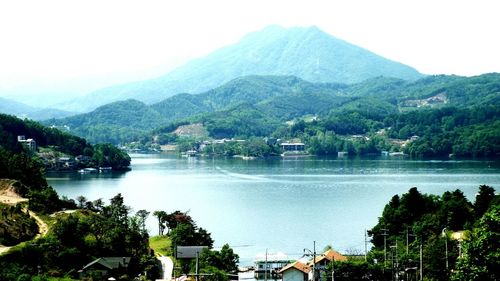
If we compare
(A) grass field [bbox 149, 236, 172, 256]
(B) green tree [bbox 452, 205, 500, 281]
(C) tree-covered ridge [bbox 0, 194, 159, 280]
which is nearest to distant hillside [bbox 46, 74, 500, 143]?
(A) grass field [bbox 149, 236, 172, 256]

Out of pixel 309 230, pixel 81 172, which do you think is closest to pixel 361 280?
pixel 309 230

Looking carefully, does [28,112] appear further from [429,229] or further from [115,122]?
[429,229]

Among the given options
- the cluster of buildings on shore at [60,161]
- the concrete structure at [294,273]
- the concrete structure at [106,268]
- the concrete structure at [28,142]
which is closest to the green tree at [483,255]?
the concrete structure at [294,273]

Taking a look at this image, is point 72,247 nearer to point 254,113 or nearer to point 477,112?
point 477,112

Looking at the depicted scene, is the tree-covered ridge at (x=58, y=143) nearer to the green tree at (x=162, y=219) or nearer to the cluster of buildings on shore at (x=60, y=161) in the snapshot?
the cluster of buildings on shore at (x=60, y=161)

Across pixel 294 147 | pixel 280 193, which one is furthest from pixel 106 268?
pixel 294 147
